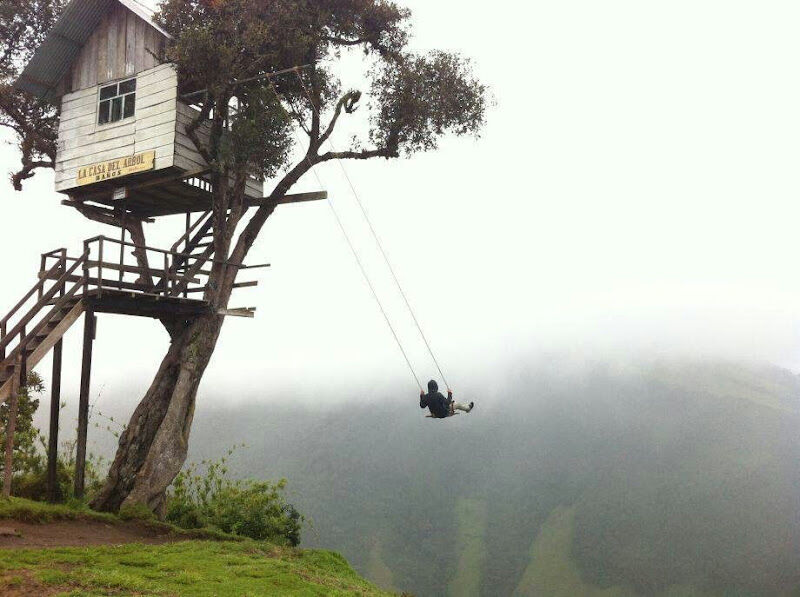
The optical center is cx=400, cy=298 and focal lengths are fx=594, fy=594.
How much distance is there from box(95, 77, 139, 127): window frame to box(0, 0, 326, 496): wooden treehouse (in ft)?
0.11

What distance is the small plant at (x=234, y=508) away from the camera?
16281 mm

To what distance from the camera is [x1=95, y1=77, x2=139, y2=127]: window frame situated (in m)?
19.0

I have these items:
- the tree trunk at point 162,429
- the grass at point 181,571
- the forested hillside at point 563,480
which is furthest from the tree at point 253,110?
the forested hillside at point 563,480

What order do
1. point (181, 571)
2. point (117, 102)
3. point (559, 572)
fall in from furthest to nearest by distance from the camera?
point (559, 572) < point (117, 102) < point (181, 571)

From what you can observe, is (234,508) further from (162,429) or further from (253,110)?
(253,110)

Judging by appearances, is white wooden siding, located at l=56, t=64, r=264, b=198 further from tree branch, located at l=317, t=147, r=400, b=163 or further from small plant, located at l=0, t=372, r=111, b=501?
small plant, located at l=0, t=372, r=111, b=501

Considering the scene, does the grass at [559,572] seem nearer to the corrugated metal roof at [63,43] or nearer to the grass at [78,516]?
the grass at [78,516]

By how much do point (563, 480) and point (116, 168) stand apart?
77.3 meters

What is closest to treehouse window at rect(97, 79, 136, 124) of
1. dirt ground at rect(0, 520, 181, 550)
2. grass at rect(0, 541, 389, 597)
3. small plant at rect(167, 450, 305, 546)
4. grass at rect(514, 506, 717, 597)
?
small plant at rect(167, 450, 305, 546)

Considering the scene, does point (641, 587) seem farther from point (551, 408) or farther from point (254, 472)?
point (254, 472)

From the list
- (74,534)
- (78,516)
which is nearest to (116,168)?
(78,516)

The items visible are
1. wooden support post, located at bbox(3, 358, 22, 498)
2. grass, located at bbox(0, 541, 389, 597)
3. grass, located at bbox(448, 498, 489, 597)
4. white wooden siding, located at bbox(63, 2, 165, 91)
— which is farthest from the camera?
grass, located at bbox(448, 498, 489, 597)

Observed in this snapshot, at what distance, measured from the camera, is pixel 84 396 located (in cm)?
1599

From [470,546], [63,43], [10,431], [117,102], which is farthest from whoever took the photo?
[470,546]
